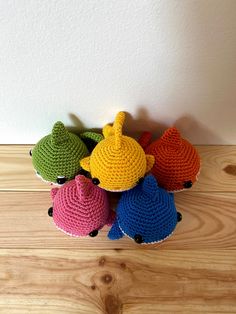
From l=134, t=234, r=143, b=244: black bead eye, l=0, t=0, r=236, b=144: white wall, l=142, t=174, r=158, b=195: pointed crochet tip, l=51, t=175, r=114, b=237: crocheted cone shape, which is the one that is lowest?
l=134, t=234, r=143, b=244: black bead eye

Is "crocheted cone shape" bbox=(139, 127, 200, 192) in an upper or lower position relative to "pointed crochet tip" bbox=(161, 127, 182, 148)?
lower

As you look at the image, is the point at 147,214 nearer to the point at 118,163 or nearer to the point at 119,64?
the point at 118,163

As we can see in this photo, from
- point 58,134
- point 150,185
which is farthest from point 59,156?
point 150,185

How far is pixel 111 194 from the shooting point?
0.66m

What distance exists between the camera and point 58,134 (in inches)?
22.1

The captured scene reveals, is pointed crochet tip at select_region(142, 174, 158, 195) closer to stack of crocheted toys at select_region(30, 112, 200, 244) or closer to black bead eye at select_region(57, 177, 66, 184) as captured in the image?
stack of crocheted toys at select_region(30, 112, 200, 244)

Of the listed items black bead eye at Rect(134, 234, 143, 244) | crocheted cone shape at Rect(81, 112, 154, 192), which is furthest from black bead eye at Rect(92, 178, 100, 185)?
black bead eye at Rect(134, 234, 143, 244)

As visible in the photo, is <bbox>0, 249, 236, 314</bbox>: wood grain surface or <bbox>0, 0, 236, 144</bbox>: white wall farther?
<bbox>0, 249, 236, 314</bbox>: wood grain surface

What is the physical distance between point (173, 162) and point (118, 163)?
0.36 ft

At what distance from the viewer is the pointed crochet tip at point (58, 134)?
22.0 inches

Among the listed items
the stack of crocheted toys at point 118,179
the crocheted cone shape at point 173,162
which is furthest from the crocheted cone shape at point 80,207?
the crocheted cone shape at point 173,162

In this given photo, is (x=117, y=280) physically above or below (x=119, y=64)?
below

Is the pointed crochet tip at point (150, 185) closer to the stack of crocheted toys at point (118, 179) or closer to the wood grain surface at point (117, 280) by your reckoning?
the stack of crocheted toys at point (118, 179)

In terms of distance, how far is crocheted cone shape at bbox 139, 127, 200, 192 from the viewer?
1.92 feet
